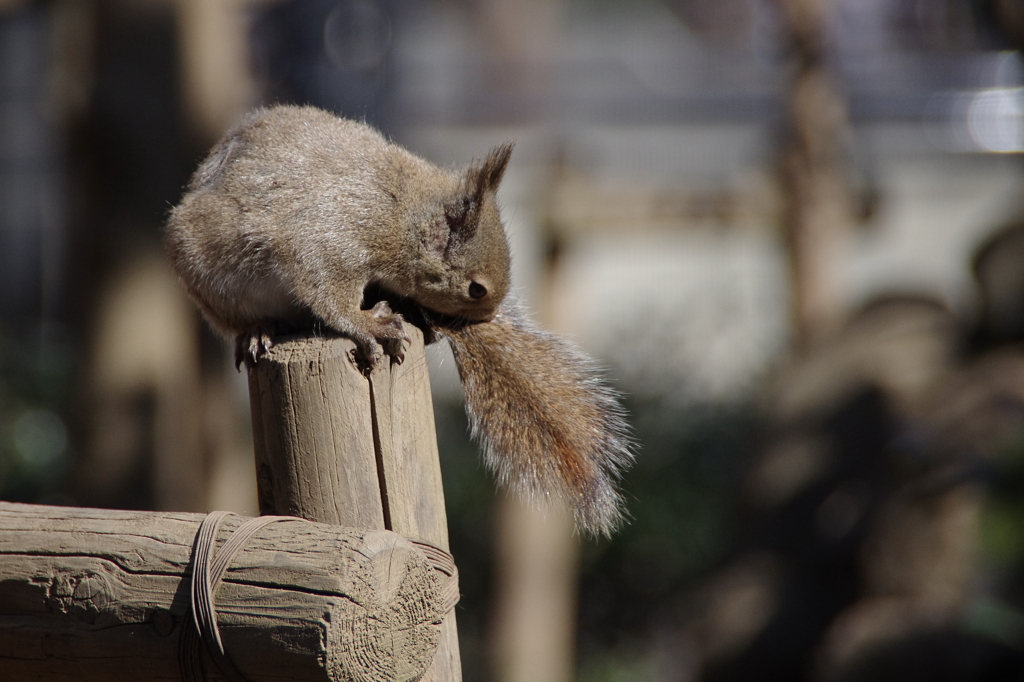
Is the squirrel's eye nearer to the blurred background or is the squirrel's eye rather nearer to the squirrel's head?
the squirrel's head

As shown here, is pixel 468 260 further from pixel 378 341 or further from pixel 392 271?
pixel 378 341

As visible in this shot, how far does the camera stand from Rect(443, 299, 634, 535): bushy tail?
162cm

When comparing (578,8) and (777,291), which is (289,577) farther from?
(578,8)

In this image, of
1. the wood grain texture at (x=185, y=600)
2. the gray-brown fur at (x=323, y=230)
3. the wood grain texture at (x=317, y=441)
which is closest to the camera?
the wood grain texture at (x=185, y=600)

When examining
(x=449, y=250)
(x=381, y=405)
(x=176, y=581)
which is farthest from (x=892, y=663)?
(x=176, y=581)

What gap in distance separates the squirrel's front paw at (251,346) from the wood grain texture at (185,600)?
0.38m

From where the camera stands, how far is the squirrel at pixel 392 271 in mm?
1664

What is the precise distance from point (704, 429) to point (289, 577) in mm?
5084

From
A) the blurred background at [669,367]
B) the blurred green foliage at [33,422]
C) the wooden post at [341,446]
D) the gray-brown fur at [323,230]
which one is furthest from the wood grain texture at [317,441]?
the blurred green foliage at [33,422]

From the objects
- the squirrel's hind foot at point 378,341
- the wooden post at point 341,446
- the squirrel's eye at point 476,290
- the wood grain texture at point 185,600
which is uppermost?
the squirrel's eye at point 476,290

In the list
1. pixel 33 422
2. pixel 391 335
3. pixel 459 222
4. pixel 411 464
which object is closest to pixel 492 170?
pixel 459 222

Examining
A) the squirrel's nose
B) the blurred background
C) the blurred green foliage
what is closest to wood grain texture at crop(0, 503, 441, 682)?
the squirrel's nose

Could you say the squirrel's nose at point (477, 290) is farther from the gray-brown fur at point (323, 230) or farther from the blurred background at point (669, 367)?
the blurred background at point (669, 367)

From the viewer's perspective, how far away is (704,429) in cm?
600
